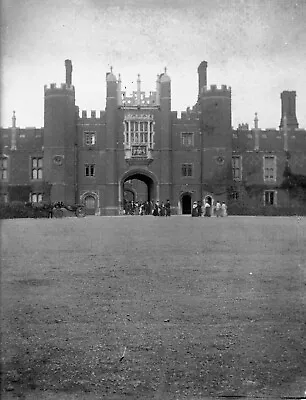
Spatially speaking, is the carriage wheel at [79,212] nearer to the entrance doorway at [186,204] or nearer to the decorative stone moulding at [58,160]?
the decorative stone moulding at [58,160]

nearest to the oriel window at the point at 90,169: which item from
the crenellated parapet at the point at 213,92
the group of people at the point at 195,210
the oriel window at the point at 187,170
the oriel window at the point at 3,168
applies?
the group of people at the point at 195,210

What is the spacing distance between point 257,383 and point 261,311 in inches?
59.9

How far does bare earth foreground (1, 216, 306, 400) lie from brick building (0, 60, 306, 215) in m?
35.3

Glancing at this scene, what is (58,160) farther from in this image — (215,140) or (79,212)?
(215,140)

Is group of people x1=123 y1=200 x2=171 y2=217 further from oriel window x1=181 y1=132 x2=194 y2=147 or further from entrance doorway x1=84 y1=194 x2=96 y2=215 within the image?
oriel window x1=181 y1=132 x2=194 y2=147

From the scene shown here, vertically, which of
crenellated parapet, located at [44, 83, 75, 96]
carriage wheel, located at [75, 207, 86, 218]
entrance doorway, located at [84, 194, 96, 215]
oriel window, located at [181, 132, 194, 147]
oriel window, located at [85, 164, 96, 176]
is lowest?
carriage wheel, located at [75, 207, 86, 218]

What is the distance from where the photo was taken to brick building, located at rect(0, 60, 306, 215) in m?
42.5

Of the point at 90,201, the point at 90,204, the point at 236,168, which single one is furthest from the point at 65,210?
the point at 236,168

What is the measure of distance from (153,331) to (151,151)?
39.8 m

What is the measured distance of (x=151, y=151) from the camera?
4409 cm

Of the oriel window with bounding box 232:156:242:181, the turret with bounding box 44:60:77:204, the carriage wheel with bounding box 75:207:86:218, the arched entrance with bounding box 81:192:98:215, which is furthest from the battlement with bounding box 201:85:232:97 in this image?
the carriage wheel with bounding box 75:207:86:218

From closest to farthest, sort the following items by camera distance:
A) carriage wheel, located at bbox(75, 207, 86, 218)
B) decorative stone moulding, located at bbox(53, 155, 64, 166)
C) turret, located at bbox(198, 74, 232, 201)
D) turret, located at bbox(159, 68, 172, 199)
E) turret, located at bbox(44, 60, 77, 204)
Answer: carriage wheel, located at bbox(75, 207, 86, 218) < turret, located at bbox(44, 60, 77, 204) < decorative stone moulding, located at bbox(53, 155, 64, 166) < turret, located at bbox(198, 74, 232, 201) < turret, located at bbox(159, 68, 172, 199)

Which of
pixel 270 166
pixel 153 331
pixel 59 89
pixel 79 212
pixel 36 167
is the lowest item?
pixel 153 331

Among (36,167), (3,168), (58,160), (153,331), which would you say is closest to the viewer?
(153,331)
